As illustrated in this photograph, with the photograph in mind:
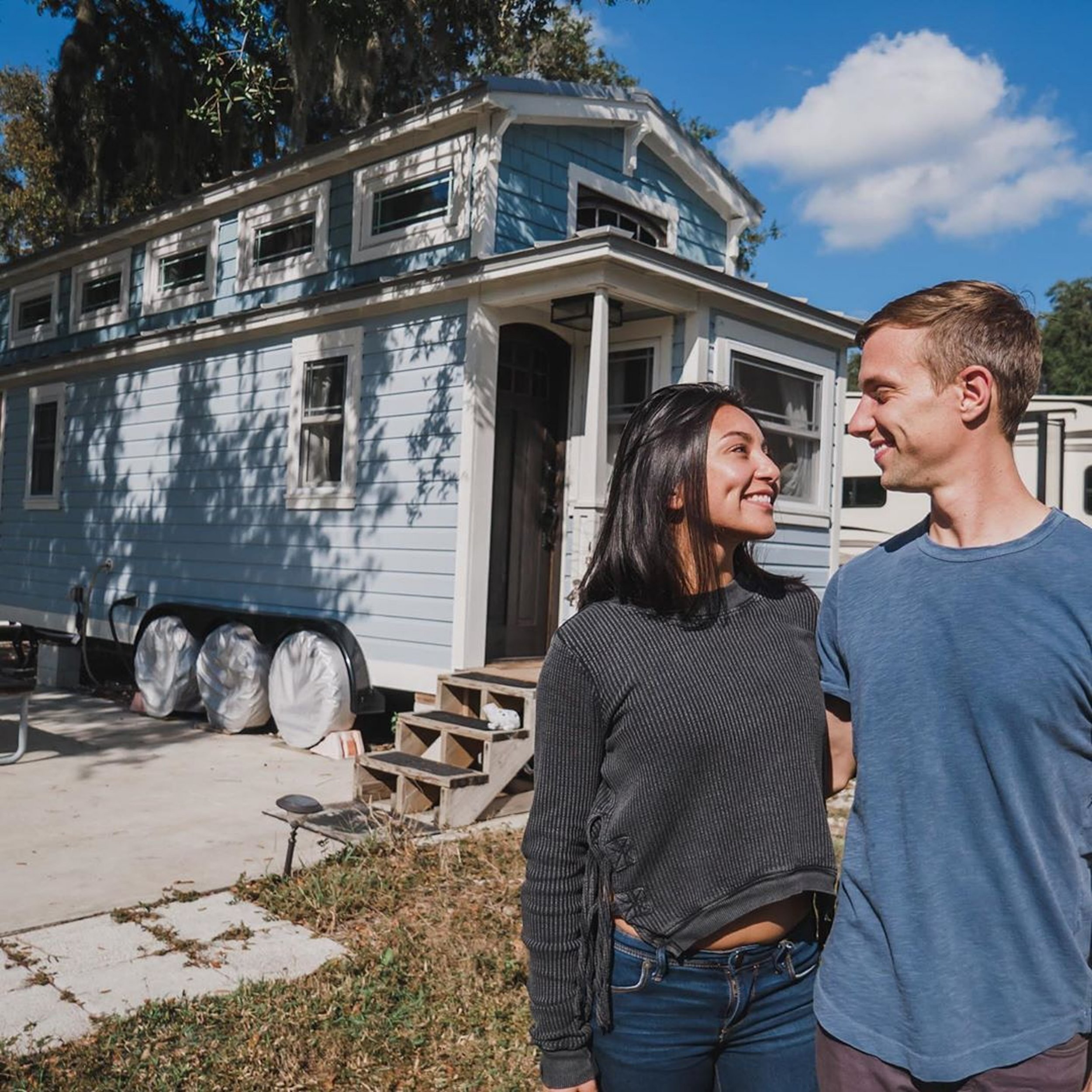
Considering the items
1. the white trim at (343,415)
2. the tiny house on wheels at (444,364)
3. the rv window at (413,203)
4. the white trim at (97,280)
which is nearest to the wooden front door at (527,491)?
the tiny house on wheels at (444,364)

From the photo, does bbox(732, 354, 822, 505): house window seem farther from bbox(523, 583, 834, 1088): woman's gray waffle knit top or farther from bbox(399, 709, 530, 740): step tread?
bbox(523, 583, 834, 1088): woman's gray waffle knit top

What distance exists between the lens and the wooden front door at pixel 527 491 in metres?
8.64

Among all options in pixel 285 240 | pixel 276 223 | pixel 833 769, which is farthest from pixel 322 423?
pixel 833 769

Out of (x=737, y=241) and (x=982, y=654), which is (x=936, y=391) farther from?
(x=737, y=241)

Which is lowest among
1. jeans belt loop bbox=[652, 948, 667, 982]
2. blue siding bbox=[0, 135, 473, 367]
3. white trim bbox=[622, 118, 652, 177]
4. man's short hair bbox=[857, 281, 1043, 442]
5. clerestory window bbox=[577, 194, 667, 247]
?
jeans belt loop bbox=[652, 948, 667, 982]

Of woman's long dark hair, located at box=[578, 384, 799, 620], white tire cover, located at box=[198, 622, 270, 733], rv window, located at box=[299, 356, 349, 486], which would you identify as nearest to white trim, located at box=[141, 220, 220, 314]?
rv window, located at box=[299, 356, 349, 486]

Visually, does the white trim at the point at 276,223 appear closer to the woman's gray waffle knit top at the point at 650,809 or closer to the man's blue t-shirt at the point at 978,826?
the woman's gray waffle knit top at the point at 650,809

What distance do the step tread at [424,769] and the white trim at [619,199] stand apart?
170 inches

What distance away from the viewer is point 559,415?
9.04 metres

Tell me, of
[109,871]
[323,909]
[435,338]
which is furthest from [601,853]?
[435,338]

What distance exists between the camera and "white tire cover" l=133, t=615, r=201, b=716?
381 inches

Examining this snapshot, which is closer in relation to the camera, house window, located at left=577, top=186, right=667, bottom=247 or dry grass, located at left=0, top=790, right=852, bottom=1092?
dry grass, located at left=0, top=790, right=852, bottom=1092

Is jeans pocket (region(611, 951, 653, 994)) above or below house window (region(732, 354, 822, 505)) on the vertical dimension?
below

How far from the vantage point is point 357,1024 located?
3561mm
